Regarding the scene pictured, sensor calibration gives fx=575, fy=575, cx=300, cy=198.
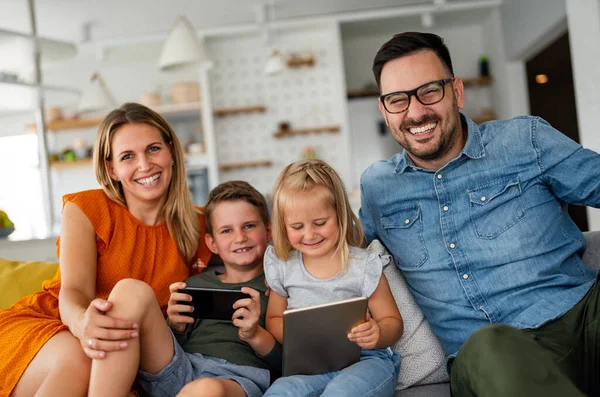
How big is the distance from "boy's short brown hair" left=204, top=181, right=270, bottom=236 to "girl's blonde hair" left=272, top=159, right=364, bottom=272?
6.8 inches

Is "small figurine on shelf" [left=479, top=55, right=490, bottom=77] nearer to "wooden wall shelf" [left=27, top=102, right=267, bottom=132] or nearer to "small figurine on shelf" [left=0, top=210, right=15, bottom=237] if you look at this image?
"wooden wall shelf" [left=27, top=102, right=267, bottom=132]

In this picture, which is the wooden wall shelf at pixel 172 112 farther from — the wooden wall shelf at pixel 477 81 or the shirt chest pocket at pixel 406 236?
the shirt chest pocket at pixel 406 236

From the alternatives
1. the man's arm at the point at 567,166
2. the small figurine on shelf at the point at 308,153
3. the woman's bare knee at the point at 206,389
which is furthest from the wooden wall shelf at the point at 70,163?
the man's arm at the point at 567,166

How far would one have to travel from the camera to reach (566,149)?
5.08ft

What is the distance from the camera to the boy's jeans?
1.41 metres

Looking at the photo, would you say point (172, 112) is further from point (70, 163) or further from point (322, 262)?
point (322, 262)

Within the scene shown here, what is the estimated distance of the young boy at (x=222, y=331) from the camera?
145cm

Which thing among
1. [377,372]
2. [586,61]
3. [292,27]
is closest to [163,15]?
[292,27]

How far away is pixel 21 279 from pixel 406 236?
1373 millimetres

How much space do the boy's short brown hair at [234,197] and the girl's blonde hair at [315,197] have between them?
17 cm

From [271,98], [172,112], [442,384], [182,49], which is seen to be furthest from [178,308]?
[271,98]

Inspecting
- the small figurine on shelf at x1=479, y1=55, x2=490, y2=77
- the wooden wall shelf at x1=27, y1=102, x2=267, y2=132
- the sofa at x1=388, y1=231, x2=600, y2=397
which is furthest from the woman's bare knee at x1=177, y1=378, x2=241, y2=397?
the small figurine on shelf at x1=479, y1=55, x2=490, y2=77

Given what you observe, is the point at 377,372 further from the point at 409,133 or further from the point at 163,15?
the point at 163,15

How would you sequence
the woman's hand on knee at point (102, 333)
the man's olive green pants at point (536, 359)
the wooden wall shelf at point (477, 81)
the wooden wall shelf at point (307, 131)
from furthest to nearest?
the wooden wall shelf at point (477, 81) < the wooden wall shelf at point (307, 131) < the woman's hand on knee at point (102, 333) < the man's olive green pants at point (536, 359)
